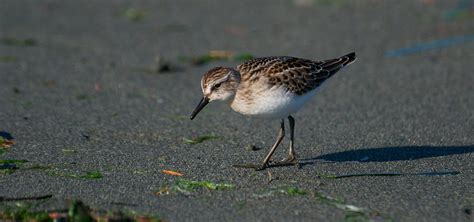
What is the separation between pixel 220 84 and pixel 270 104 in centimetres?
39

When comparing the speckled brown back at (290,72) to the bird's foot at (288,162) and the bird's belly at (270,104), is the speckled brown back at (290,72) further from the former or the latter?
the bird's foot at (288,162)

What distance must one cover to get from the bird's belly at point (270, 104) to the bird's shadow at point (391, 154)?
396 mm

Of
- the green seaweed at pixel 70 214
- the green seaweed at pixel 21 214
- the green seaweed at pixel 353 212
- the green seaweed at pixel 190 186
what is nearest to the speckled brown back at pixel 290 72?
the green seaweed at pixel 190 186

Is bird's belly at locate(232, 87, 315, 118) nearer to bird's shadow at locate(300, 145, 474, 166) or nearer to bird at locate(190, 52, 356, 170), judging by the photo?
bird at locate(190, 52, 356, 170)

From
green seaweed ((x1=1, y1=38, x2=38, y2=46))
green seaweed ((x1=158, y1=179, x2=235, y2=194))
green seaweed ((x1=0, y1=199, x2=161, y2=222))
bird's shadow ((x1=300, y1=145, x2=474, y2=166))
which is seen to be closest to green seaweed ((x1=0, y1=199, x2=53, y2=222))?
green seaweed ((x1=0, y1=199, x2=161, y2=222))

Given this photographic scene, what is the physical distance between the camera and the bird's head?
533 cm

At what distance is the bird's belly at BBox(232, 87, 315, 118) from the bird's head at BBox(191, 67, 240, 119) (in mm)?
101

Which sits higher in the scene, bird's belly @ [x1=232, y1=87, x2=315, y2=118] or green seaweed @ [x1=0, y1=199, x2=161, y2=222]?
bird's belly @ [x1=232, y1=87, x2=315, y2=118]

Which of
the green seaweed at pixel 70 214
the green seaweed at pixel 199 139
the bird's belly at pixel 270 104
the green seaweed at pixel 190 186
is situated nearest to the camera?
the green seaweed at pixel 70 214

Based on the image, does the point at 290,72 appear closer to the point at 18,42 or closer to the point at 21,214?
the point at 21,214

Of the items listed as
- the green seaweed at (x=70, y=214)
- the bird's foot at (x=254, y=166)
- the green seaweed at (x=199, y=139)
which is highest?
the green seaweed at (x=70, y=214)

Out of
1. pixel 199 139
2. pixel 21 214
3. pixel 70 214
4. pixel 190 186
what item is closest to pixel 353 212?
pixel 190 186

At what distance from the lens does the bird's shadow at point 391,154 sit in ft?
17.7

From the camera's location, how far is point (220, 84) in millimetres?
5336
